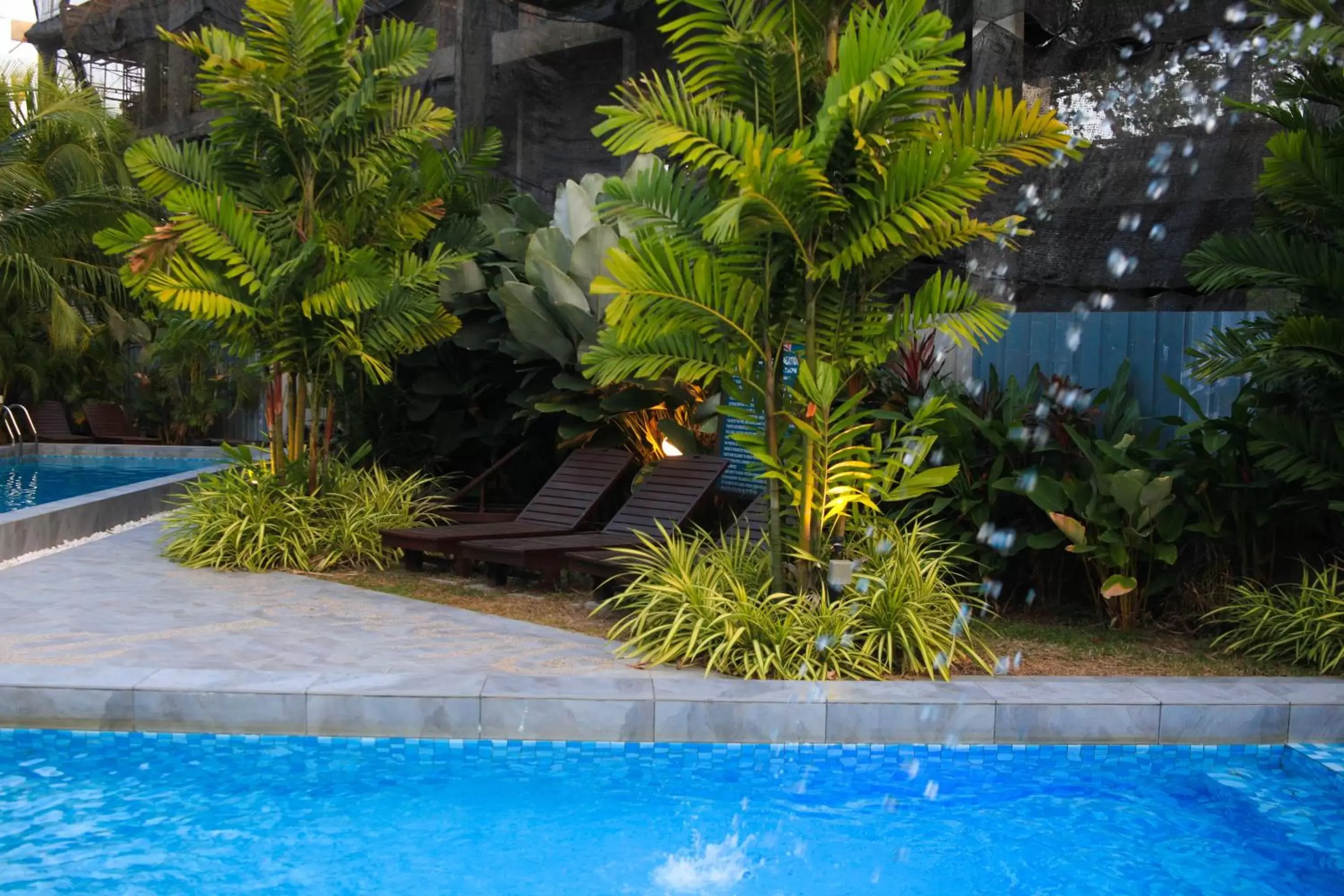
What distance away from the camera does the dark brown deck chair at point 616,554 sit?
6840 millimetres

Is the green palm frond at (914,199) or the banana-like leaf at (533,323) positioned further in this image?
the banana-like leaf at (533,323)

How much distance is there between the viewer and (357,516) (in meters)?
8.77

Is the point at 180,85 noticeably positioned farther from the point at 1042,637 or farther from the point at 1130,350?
the point at 1042,637

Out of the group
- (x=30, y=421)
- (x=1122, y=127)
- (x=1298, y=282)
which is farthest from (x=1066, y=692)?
(x=30, y=421)

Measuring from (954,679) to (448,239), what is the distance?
6421mm

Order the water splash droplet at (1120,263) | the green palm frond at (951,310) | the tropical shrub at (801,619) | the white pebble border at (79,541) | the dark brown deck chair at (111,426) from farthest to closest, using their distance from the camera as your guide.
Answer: the dark brown deck chair at (111,426)
the water splash droplet at (1120,263)
the white pebble border at (79,541)
the green palm frond at (951,310)
the tropical shrub at (801,619)

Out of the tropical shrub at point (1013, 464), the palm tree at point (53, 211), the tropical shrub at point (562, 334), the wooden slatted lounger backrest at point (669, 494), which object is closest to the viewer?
the tropical shrub at point (1013, 464)

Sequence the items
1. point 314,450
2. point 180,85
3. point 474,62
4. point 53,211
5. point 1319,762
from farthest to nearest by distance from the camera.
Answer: point 180,85, point 53,211, point 474,62, point 314,450, point 1319,762

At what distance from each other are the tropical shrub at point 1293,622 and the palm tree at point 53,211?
A: 573 inches

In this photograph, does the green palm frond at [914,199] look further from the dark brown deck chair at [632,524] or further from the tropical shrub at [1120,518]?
the dark brown deck chair at [632,524]

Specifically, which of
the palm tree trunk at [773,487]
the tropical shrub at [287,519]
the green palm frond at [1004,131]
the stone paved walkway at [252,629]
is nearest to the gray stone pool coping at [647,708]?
the stone paved walkway at [252,629]

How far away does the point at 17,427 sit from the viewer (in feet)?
59.3

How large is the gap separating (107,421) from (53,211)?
5.22 metres

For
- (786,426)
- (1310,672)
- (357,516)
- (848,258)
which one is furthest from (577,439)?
(1310,672)
